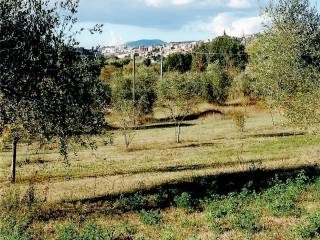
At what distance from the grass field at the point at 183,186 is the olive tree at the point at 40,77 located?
166cm

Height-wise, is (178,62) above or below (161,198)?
above

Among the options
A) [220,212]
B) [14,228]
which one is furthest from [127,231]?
[14,228]

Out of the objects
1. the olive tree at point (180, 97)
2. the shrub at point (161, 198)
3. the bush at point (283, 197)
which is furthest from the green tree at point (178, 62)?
the bush at point (283, 197)

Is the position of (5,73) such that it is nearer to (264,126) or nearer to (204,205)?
(204,205)

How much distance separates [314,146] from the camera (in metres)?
37.5

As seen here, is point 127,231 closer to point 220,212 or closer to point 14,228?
point 220,212

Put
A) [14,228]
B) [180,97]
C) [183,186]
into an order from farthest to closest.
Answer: [180,97]
[183,186]
[14,228]

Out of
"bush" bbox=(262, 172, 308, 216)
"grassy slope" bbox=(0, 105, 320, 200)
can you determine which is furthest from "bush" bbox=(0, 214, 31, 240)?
"bush" bbox=(262, 172, 308, 216)

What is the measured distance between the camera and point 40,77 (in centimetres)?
1705

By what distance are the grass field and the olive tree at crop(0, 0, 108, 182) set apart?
166 cm

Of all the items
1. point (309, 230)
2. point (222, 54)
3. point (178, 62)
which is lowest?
point (309, 230)

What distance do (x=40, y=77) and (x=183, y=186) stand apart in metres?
9.62

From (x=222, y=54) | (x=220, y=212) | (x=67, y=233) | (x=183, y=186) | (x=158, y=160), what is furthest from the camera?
(x=222, y=54)

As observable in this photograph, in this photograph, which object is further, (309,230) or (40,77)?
(40,77)
